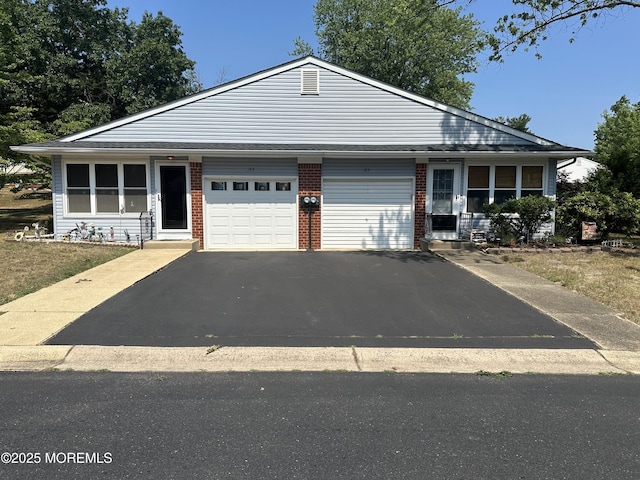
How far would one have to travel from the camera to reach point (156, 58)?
29.8 metres

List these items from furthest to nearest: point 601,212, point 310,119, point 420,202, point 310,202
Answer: point 310,119, point 420,202, point 310,202, point 601,212

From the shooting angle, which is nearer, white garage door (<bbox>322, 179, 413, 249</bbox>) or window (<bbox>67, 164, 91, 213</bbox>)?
window (<bbox>67, 164, 91, 213</bbox>)

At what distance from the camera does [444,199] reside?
1326cm

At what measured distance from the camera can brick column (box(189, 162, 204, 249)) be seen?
12680 mm

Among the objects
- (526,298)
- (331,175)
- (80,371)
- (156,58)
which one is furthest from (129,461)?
(156,58)

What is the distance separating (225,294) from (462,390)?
175 inches

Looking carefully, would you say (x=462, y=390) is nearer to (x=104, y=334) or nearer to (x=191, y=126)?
(x=104, y=334)

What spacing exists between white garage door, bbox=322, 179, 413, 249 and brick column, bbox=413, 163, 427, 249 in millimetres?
153

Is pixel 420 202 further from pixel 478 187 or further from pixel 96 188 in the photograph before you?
pixel 96 188

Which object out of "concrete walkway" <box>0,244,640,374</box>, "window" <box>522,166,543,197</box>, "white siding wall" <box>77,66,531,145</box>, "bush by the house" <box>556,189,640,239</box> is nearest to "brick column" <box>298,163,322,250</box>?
"white siding wall" <box>77,66,531,145</box>

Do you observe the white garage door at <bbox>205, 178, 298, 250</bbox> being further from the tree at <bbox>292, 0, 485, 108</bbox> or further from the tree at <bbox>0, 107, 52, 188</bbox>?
the tree at <bbox>292, 0, 485, 108</bbox>

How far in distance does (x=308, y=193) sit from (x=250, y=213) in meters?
1.83

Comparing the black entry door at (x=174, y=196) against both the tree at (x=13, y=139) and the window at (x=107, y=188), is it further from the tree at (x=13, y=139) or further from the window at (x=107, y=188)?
the tree at (x=13, y=139)

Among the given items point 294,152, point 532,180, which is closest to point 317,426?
point 294,152
